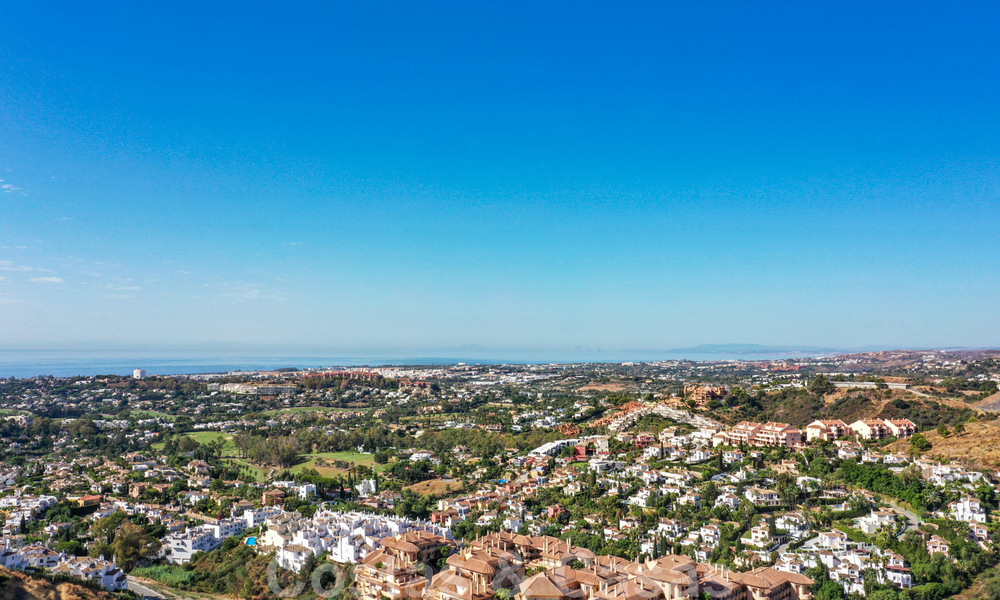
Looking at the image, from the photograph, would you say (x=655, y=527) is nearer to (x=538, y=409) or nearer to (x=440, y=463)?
(x=440, y=463)

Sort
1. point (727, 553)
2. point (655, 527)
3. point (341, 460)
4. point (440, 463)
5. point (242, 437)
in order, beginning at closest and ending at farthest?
point (727, 553) → point (655, 527) → point (440, 463) → point (341, 460) → point (242, 437)

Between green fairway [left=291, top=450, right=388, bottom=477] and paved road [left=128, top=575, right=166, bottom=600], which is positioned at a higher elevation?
green fairway [left=291, top=450, right=388, bottom=477]

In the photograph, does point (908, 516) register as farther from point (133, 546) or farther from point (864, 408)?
point (133, 546)

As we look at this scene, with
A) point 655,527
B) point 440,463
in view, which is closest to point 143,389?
point 440,463

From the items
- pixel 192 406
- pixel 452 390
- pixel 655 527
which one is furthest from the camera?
pixel 452 390

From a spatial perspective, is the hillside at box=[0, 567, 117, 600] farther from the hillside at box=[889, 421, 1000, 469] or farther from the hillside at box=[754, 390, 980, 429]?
the hillside at box=[754, 390, 980, 429]

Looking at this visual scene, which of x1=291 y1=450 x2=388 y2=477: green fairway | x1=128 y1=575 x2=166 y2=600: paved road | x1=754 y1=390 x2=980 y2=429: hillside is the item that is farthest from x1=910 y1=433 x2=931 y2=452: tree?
x1=128 y1=575 x2=166 y2=600: paved road

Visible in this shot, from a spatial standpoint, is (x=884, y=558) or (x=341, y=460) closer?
(x=884, y=558)
